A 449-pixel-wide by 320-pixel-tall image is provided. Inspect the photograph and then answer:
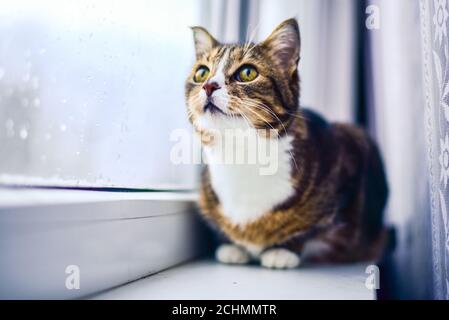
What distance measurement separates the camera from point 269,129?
891mm

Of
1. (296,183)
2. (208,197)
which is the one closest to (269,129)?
(296,183)

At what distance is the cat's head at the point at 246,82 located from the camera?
0.84 meters

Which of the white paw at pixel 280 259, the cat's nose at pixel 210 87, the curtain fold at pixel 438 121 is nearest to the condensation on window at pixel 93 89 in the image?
the cat's nose at pixel 210 87

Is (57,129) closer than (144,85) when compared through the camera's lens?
Yes

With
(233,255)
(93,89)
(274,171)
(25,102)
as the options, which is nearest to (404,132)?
(274,171)

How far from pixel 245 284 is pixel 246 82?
0.40m

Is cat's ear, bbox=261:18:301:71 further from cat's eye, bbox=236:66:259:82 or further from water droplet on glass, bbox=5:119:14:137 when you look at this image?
water droplet on glass, bbox=5:119:14:137

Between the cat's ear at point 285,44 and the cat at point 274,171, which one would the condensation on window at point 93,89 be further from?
the cat's ear at point 285,44

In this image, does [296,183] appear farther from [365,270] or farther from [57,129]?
[57,129]

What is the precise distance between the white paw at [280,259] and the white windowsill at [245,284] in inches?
0.7

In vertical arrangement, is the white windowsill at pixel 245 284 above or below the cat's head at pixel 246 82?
below
